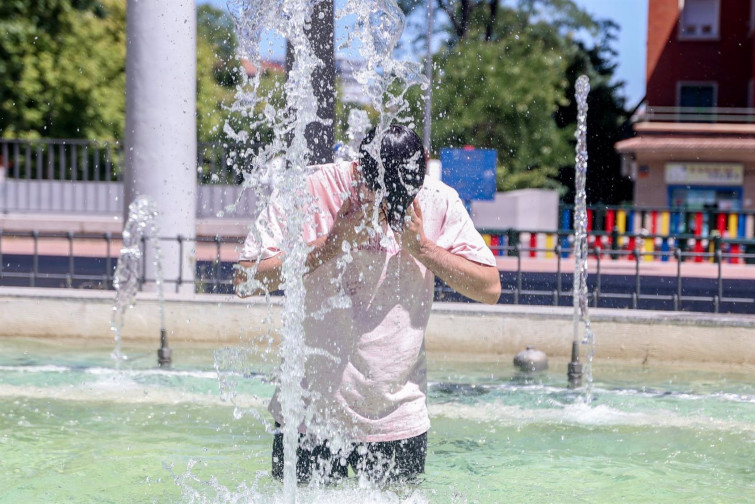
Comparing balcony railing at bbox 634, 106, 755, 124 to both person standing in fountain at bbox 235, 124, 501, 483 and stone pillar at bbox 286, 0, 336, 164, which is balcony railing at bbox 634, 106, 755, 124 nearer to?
stone pillar at bbox 286, 0, 336, 164

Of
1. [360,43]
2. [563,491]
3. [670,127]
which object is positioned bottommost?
[563,491]

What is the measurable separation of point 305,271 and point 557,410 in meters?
4.26

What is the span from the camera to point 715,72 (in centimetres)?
3541

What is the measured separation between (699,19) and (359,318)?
3428 centimetres

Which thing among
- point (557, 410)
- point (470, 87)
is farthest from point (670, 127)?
point (557, 410)

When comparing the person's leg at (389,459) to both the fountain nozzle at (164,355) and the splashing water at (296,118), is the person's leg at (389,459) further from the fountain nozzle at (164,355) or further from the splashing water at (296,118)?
the fountain nozzle at (164,355)

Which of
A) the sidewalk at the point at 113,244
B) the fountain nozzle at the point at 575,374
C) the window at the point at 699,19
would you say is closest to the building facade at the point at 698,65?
the window at the point at 699,19

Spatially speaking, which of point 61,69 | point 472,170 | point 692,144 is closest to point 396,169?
point 472,170

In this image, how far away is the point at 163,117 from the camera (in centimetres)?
1137

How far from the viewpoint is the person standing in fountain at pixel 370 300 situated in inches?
129

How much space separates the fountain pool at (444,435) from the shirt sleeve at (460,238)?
0.79m

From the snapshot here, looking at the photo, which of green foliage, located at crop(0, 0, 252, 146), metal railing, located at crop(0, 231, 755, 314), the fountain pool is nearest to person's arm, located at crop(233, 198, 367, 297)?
the fountain pool

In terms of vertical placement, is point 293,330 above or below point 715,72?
below

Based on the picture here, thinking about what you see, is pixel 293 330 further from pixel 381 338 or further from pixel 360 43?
pixel 360 43
